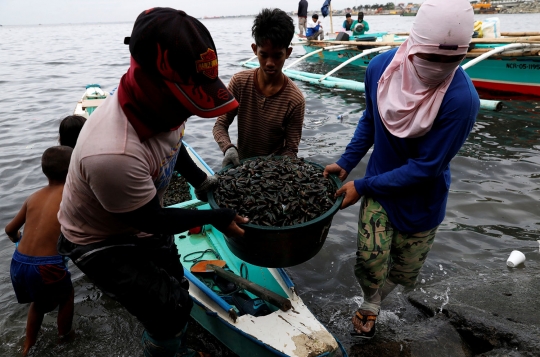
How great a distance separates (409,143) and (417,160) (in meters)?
0.17

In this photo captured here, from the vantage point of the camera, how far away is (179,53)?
5.49 feet

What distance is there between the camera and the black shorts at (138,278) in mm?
2279

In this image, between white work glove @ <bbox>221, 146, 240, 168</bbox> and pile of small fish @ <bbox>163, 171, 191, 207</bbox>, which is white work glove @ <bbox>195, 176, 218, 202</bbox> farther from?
pile of small fish @ <bbox>163, 171, 191, 207</bbox>

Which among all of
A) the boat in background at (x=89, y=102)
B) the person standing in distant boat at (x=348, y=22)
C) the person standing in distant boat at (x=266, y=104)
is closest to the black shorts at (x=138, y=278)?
the person standing in distant boat at (x=266, y=104)

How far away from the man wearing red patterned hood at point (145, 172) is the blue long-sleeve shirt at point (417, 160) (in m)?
1.13

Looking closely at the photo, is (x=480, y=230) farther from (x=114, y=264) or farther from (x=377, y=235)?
(x=114, y=264)

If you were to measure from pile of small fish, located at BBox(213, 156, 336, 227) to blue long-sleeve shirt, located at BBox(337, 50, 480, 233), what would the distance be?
0.32 m

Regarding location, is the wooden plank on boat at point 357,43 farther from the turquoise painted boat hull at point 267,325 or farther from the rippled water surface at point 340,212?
the turquoise painted boat hull at point 267,325

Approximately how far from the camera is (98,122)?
1.90 metres

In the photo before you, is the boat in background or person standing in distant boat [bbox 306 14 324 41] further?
person standing in distant boat [bbox 306 14 324 41]

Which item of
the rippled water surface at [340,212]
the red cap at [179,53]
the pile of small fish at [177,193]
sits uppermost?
the red cap at [179,53]

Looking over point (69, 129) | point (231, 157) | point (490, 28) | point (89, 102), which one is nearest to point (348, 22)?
point (490, 28)

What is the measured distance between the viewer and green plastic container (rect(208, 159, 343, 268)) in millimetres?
2418

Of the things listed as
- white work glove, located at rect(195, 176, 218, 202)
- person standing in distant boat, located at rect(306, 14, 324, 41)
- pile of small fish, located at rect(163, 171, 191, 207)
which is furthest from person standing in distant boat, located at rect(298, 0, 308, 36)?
white work glove, located at rect(195, 176, 218, 202)
